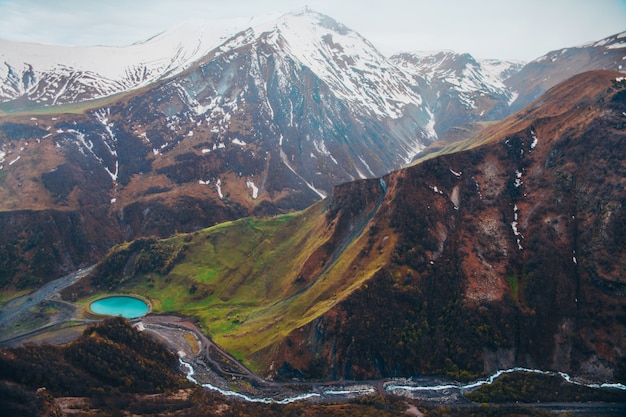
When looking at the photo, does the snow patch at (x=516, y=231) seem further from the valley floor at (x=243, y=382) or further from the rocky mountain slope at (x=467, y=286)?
the valley floor at (x=243, y=382)

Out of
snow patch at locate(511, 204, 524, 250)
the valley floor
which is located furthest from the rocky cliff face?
the valley floor

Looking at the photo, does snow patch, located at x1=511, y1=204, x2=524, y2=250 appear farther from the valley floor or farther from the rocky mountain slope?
the valley floor

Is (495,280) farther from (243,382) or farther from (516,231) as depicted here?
(243,382)

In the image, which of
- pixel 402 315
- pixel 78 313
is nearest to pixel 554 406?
pixel 402 315

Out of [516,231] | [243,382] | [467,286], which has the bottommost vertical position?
[243,382]

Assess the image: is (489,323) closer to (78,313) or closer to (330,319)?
(330,319)

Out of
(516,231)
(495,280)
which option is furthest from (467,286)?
(516,231)

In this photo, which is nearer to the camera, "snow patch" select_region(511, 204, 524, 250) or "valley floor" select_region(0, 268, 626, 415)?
"valley floor" select_region(0, 268, 626, 415)

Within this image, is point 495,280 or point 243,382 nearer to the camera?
point 243,382
